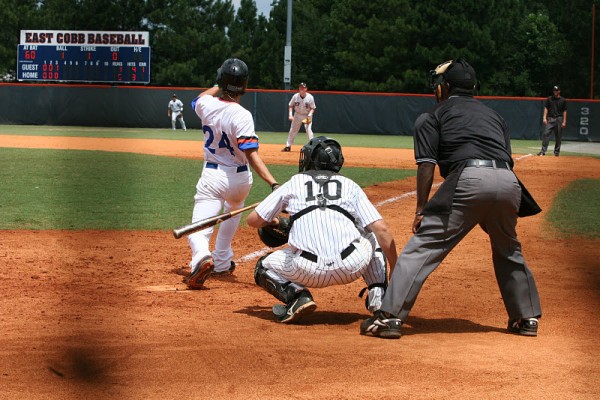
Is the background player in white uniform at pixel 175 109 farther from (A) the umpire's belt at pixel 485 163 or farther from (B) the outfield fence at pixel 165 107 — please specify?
(A) the umpire's belt at pixel 485 163

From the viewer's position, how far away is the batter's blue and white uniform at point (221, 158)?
6145 mm

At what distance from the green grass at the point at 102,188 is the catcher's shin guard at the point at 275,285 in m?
3.94

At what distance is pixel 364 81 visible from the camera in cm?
4609

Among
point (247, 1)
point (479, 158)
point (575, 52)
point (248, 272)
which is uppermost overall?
point (247, 1)

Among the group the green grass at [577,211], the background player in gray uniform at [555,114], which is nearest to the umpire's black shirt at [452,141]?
the green grass at [577,211]

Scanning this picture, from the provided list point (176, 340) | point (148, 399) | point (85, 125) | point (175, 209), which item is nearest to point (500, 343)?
point (176, 340)

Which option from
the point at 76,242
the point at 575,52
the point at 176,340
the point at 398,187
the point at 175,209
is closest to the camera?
the point at 176,340

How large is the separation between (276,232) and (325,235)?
1.82 ft

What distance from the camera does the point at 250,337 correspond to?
4633 millimetres

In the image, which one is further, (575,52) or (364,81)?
(364,81)

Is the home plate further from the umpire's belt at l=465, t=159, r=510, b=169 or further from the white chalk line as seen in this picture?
the umpire's belt at l=465, t=159, r=510, b=169

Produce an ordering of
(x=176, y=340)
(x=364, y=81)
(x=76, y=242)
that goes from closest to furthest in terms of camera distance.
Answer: (x=176, y=340), (x=76, y=242), (x=364, y=81)

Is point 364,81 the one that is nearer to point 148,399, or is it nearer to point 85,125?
point 85,125

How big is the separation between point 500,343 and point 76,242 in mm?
4546
